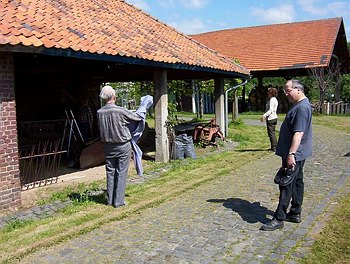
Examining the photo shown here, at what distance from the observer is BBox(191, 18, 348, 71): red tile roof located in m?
25.6

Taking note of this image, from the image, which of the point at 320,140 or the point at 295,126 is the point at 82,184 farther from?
the point at 320,140

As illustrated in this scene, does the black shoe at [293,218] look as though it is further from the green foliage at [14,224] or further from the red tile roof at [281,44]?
the red tile roof at [281,44]

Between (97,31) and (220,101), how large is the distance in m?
6.29

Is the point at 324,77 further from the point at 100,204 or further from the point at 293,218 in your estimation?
the point at 100,204

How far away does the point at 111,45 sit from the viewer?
25.8 feet

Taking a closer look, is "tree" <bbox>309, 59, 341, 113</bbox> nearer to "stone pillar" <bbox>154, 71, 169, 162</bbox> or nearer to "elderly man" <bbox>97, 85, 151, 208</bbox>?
"stone pillar" <bbox>154, 71, 169, 162</bbox>

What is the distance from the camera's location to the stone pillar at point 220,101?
45.1 ft

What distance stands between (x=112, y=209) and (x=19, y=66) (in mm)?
5250

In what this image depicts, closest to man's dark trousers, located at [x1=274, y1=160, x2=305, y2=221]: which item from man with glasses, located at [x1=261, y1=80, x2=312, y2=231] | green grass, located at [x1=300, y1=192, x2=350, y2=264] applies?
man with glasses, located at [x1=261, y1=80, x2=312, y2=231]

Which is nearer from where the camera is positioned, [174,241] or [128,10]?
[174,241]

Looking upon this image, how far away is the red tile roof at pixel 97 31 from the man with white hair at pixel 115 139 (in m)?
1.27

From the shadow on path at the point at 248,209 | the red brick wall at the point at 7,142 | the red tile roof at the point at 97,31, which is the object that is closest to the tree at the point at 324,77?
the red tile roof at the point at 97,31

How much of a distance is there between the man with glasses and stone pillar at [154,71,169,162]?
16.8ft

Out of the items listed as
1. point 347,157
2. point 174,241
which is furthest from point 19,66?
point 347,157
